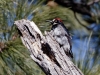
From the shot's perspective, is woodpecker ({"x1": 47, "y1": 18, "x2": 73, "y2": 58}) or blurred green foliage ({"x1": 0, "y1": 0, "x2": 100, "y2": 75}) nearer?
woodpecker ({"x1": 47, "y1": 18, "x2": 73, "y2": 58})

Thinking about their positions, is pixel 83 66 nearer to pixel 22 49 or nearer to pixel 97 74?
pixel 97 74

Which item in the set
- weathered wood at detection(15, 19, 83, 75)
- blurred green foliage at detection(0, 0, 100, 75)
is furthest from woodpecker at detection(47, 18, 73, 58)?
blurred green foliage at detection(0, 0, 100, 75)

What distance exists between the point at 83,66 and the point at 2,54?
1.05ft

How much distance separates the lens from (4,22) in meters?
1.21

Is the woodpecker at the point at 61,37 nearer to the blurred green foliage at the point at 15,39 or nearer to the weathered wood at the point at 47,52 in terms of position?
the weathered wood at the point at 47,52

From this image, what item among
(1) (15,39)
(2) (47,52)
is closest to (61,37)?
(2) (47,52)

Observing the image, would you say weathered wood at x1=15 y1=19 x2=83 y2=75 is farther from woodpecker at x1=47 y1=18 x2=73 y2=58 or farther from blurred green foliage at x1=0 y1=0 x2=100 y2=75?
blurred green foliage at x1=0 y1=0 x2=100 y2=75

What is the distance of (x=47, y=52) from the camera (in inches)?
40.9

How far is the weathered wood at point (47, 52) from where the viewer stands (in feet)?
3.25

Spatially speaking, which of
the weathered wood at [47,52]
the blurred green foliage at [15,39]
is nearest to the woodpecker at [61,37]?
the weathered wood at [47,52]

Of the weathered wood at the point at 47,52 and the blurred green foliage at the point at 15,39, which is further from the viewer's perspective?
the blurred green foliage at the point at 15,39

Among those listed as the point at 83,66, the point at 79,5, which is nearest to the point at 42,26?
the point at 83,66

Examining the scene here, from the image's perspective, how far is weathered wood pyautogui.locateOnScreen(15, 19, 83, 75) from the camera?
99cm

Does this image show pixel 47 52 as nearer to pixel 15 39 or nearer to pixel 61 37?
pixel 61 37
